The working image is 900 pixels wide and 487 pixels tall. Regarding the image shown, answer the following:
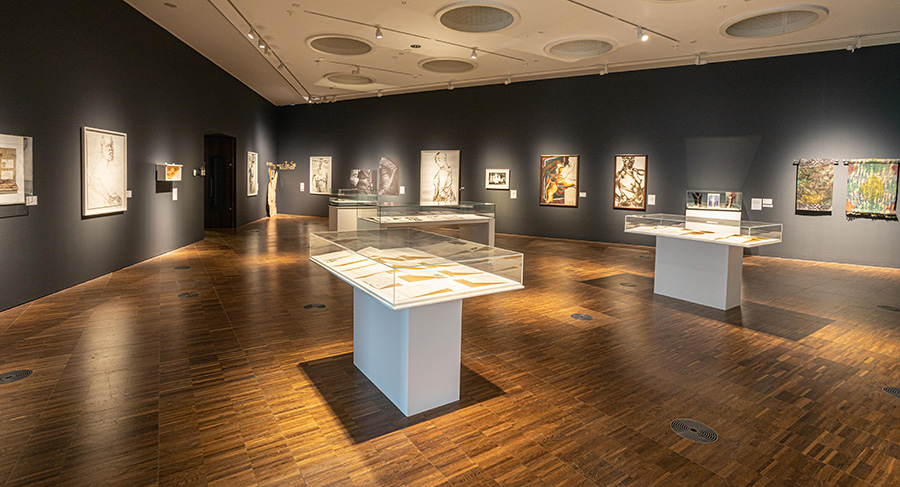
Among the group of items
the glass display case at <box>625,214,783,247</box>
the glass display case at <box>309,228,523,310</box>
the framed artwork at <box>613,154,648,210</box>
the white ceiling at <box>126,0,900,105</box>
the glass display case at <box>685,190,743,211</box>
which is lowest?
the glass display case at <box>309,228,523,310</box>

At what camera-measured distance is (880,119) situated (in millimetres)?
9742

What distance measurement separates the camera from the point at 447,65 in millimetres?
12547

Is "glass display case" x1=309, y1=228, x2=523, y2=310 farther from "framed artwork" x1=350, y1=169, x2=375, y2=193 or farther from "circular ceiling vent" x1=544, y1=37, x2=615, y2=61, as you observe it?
"framed artwork" x1=350, y1=169, x2=375, y2=193

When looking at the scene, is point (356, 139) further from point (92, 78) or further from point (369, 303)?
point (369, 303)

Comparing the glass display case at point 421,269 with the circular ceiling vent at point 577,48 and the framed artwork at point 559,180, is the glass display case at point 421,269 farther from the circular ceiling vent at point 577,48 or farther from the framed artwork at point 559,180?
the framed artwork at point 559,180

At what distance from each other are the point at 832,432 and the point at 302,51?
36.5 ft

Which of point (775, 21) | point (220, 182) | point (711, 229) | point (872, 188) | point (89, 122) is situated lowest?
point (711, 229)

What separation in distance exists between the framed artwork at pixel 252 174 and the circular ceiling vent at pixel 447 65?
22.0ft

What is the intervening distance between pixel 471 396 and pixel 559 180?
10.7 metres

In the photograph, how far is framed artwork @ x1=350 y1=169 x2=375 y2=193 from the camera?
17281 millimetres

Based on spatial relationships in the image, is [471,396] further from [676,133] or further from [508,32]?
[676,133]

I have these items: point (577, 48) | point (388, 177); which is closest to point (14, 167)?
point (577, 48)

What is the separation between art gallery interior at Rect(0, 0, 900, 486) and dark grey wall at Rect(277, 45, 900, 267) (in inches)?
2.3

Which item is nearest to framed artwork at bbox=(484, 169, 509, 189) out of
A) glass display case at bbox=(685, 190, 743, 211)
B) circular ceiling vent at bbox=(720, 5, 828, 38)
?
glass display case at bbox=(685, 190, 743, 211)
